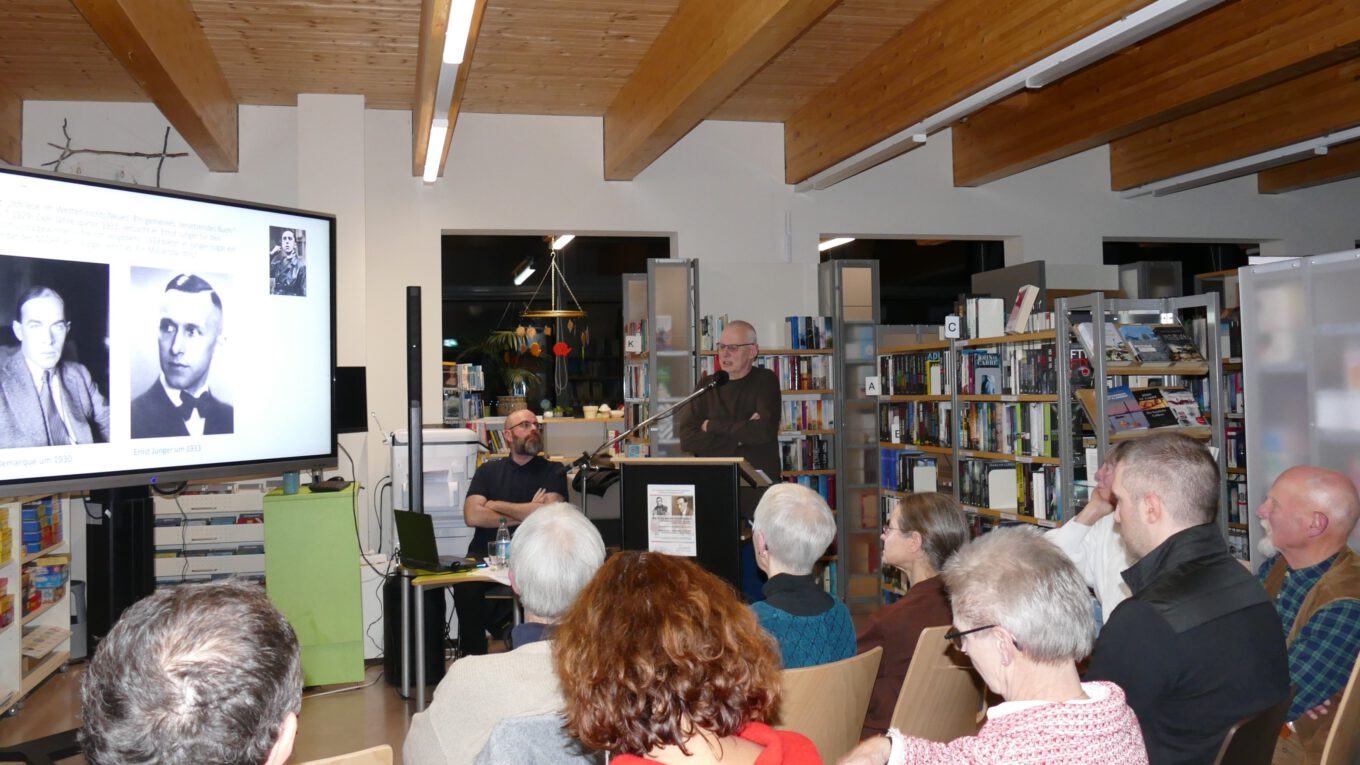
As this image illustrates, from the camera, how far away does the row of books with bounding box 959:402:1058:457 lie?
6098 millimetres

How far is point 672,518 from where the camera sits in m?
4.70

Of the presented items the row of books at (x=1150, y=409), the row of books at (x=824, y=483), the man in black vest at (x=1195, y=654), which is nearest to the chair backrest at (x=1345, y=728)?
the man in black vest at (x=1195, y=654)

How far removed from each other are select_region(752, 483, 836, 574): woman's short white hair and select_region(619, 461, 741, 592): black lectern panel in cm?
141

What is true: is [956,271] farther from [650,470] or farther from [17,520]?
[17,520]

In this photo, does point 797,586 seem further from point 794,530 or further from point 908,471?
point 908,471

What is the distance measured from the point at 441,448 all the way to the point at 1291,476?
478 cm

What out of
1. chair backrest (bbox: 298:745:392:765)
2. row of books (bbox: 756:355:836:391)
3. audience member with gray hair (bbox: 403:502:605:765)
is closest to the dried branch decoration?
row of books (bbox: 756:355:836:391)

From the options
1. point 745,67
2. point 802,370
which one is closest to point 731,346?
point 745,67

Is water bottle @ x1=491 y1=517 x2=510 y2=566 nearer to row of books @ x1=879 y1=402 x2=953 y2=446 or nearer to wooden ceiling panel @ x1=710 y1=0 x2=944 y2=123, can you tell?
row of books @ x1=879 y1=402 x2=953 y2=446

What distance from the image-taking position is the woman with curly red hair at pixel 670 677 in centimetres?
159

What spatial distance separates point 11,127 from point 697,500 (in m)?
6.24

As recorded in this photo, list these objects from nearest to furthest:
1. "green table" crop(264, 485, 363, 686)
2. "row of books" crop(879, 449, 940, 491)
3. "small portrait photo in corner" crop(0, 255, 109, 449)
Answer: "small portrait photo in corner" crop(0, 255, 109, 449)
"green table" crop(264, 485, 363, 686)
"row of books" crop(879, 449, 940, 491)

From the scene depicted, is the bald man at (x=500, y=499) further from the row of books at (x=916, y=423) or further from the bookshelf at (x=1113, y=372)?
the bookshelf at (x=1113, y=372)

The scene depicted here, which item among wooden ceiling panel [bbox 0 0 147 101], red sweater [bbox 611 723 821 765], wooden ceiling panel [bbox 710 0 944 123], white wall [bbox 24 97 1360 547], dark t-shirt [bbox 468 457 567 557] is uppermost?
wooden ceiling panel [bbox 710 0 944 123]
